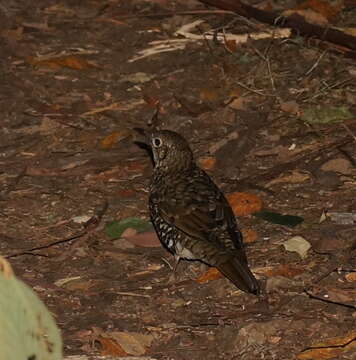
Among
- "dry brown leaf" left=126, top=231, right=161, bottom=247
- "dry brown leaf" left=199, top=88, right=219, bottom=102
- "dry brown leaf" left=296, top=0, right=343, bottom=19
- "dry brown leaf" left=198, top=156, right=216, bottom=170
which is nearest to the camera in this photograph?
"dry brown leaf" left=126, top=231, right=161, bottom=247

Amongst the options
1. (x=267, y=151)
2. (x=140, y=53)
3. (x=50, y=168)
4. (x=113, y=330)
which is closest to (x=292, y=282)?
(x=113, y=330)

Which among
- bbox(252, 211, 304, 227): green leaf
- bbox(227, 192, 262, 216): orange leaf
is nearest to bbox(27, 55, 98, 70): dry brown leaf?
bbox(227, 192, 262, 216): orange leaf

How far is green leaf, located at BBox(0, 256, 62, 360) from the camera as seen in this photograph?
333 centimetres

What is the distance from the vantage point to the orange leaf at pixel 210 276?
671 cm

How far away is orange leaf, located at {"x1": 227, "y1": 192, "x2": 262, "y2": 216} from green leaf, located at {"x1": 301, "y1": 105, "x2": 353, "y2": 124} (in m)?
1.30

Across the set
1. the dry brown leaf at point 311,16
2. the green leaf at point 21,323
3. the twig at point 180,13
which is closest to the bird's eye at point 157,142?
the dry brown leaf at point 311,16

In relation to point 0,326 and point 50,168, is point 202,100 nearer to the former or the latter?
point 50,168

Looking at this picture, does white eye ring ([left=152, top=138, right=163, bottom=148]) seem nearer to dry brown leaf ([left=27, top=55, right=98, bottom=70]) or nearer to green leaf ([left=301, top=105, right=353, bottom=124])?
green leaf ([left=301, top=105, right=353, bottom=124])

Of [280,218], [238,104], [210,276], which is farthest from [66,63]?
A: [210,276]

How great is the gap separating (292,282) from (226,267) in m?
0.39

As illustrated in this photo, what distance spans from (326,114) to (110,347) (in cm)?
338

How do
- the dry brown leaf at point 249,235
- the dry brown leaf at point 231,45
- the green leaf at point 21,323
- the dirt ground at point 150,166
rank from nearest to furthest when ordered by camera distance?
the green leaf at point 21,323 → the dirt ground at point 150,166 → the dry brown leaf at point 249,235 → the dry brown leaf at point 231,45

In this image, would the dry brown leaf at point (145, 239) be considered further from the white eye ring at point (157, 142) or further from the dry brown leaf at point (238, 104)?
the dry brown leaf at point (238, 104)

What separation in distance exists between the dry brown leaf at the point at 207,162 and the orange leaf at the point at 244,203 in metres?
0.59
